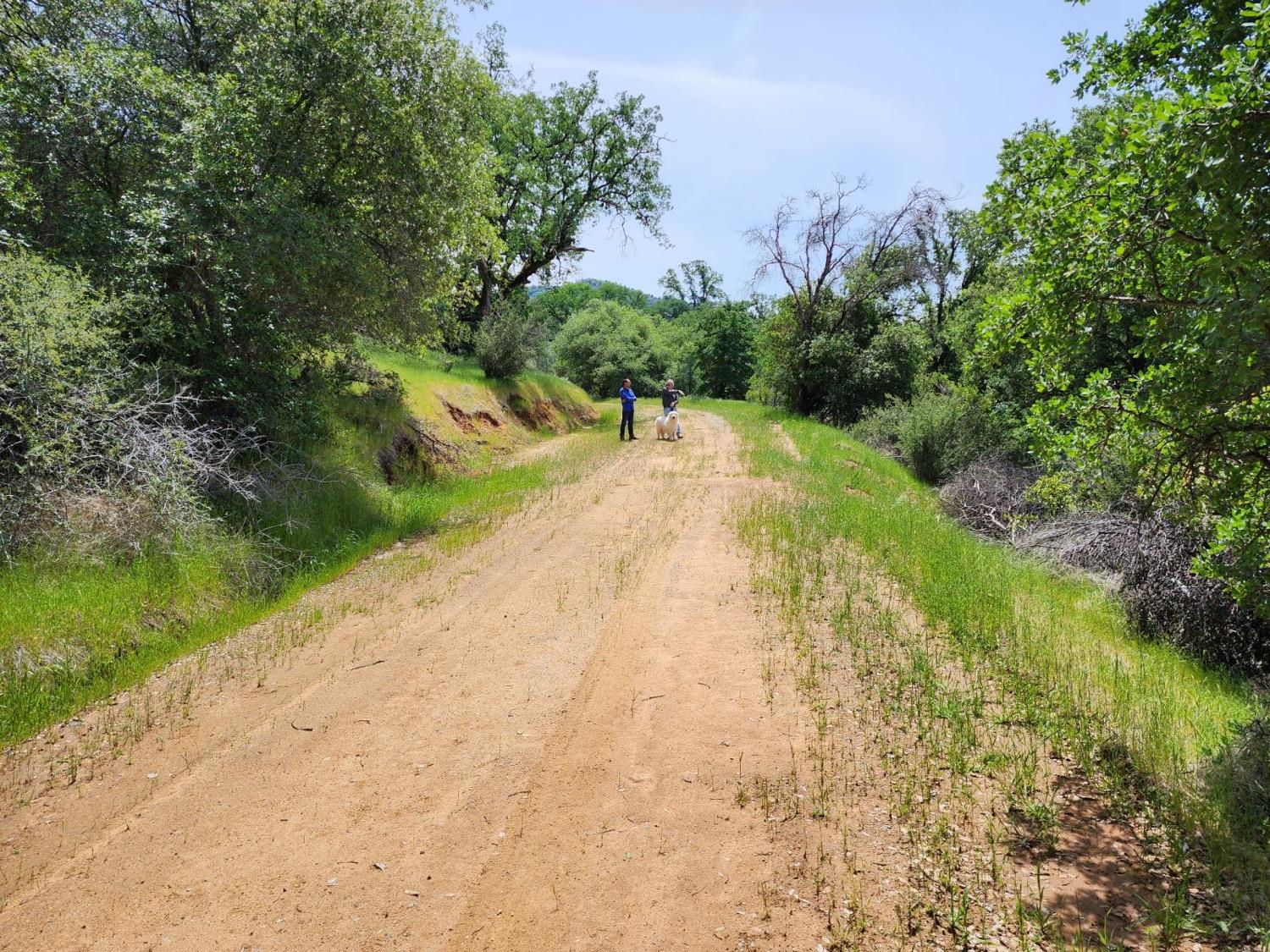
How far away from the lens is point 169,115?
9109 mm

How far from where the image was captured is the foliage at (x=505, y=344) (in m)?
22.0

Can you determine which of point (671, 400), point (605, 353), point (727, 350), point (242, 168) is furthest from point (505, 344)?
point (727, 350)

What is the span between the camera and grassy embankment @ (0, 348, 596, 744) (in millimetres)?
5273

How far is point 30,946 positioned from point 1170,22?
979 centimetres

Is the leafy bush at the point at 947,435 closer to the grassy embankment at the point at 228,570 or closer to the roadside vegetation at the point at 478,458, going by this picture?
the roadside vegetation at the point at 478,458

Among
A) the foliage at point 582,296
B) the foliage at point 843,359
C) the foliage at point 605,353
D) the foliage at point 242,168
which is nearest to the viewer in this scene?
the foliage at point 242,168

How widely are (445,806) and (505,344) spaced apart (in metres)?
19.5

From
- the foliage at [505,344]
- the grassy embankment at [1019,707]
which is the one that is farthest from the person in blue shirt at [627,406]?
the grassy embankment at [1019,707]

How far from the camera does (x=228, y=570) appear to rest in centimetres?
723

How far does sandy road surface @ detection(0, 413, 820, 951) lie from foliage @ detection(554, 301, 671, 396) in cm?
3568

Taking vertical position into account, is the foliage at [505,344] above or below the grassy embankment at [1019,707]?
above

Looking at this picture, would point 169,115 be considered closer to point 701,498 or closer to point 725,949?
point 701,498

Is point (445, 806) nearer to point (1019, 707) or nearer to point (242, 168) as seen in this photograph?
point (1019, 707)

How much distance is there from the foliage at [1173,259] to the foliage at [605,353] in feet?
116
